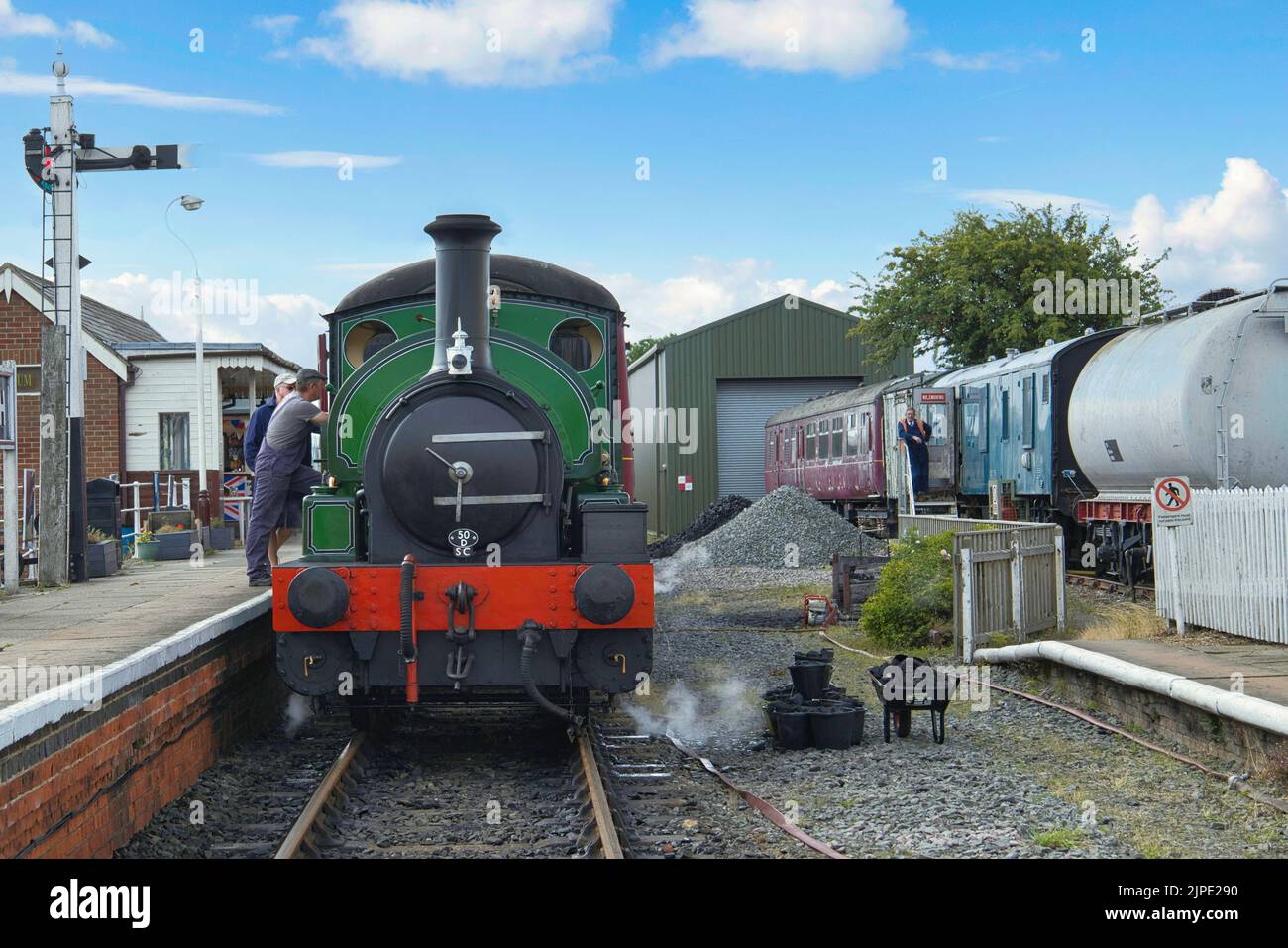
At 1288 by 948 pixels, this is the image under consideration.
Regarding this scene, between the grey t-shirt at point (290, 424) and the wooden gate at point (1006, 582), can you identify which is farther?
the wooden gate at point (1006, 582)

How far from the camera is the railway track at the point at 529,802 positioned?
5.98 m

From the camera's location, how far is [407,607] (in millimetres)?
7227

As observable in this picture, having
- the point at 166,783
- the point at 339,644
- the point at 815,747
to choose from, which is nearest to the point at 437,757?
the point at 339,644

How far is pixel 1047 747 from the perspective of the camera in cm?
834

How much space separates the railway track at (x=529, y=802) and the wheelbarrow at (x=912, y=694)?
4.73ft

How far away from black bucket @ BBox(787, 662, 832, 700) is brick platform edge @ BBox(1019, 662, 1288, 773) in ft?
6.90

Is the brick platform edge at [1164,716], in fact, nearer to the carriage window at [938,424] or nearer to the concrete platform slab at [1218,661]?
the concrete platform slab at [1218,661]

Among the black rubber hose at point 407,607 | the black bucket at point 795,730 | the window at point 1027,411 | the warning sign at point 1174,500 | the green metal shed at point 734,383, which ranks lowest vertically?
the black bucket at point 795,730

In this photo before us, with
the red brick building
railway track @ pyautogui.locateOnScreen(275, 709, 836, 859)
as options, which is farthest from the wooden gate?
the red brick building

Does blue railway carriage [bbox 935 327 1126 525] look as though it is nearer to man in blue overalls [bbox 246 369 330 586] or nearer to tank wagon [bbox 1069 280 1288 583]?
tank wagon [bbox 1069 280 1288 583]

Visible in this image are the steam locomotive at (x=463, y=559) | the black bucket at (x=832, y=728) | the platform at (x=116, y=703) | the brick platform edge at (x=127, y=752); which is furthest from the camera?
the black bucket at (x=832, y=728)

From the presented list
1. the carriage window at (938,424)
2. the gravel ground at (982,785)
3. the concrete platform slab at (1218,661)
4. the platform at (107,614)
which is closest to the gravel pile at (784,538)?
the carriage window at (938,424)

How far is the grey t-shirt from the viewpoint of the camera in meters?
9.85

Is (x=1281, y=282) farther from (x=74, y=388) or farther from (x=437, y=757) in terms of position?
(x=74, y=388)
